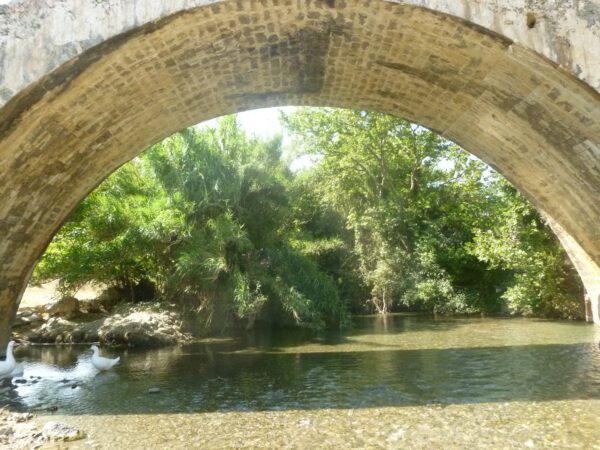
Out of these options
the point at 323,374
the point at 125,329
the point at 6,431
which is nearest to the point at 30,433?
the point at 6,431

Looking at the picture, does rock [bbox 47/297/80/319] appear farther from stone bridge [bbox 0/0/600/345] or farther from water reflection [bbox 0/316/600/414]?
stone bridge [bbox 0/0/600/345]

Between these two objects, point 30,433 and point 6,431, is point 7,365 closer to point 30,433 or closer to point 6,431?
point 6,431

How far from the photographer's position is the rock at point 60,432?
582 cm

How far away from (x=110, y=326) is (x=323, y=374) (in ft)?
24.8

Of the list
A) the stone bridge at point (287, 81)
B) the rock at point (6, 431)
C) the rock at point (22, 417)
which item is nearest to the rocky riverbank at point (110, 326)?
the stone bridge at point (287, 81)

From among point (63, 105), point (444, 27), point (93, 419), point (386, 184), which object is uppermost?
point (386, 184)

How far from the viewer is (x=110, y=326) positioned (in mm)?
14281

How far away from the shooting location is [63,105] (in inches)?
249

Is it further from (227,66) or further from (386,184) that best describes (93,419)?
(386,184)

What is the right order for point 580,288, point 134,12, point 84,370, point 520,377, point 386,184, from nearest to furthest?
A: point 134,12
point 520,377
point 84,370
point 580,288
point 386,184

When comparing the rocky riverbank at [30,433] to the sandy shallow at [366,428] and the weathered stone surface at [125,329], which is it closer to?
the sandy shallow at [366,428]

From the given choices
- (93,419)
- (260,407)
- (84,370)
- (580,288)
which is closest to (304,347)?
(84,370)

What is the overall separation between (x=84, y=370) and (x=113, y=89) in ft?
20.1

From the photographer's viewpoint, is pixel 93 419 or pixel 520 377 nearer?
pixel 93 419
